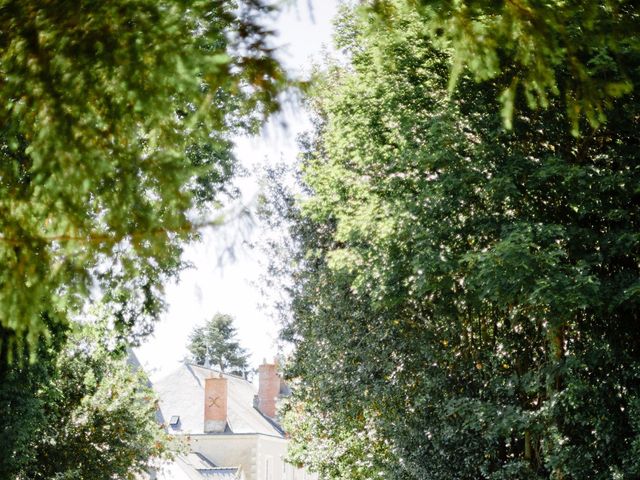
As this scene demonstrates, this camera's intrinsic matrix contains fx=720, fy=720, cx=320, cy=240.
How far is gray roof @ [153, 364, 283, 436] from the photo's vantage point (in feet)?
150

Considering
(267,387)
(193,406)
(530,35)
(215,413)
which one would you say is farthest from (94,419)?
(267,387)

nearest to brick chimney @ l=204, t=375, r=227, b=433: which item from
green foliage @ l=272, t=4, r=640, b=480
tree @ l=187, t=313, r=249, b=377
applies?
green foliage @ l=272, t=4, r=640, b=480

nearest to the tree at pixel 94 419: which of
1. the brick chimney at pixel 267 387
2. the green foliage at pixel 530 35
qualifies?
the green foliage at pixel 530 35

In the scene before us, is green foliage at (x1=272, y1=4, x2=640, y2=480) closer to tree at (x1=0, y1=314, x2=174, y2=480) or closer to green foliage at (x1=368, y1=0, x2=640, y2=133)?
tree at (x1=0, y1=314, x2=174, y2=480)

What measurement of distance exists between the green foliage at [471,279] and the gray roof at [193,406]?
1125 inches

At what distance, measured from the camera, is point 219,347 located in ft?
279

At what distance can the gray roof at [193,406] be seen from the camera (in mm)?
45719

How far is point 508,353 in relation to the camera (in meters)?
15.6

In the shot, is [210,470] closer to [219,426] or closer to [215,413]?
[219,426]

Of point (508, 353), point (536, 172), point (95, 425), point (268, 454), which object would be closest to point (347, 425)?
point (508, 353)

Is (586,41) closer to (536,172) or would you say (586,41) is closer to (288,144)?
(288,144)

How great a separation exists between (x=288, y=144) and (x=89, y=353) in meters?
17.2

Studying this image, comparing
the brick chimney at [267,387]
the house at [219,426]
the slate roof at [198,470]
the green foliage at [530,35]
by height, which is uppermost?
the brick chimney at [267,387]

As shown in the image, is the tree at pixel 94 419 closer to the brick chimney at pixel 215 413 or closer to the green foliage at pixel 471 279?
the green foliage at pixel 471 279
